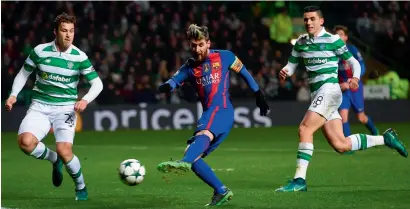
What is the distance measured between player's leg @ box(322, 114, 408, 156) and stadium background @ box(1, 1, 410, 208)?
3.98 meters

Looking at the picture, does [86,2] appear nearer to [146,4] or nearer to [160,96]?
[146,4]

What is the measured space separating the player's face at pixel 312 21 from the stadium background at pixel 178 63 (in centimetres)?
497

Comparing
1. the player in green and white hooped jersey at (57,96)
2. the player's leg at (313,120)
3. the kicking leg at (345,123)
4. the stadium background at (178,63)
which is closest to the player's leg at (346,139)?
the player's leg at (313,120)

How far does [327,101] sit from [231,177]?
2.28 meters

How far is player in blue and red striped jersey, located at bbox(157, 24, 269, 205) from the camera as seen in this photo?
29.6 ft

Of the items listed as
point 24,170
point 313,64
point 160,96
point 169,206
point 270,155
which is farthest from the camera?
point 160,96

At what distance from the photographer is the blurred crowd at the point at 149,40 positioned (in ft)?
75.9

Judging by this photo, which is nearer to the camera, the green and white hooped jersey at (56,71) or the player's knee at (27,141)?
the player's knee at (27,141)

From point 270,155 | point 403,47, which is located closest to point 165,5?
point 403,47

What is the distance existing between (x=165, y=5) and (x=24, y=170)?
12460mm

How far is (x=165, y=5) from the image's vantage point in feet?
84.2

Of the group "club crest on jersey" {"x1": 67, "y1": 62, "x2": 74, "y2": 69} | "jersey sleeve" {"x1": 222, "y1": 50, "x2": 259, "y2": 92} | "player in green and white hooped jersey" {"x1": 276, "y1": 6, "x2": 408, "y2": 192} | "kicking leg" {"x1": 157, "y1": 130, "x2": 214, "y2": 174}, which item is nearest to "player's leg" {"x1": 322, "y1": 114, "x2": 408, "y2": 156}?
"player in green and white hooped jersey" {"x1": 276, "y1": 6, "x2": 408, "y2": 192}

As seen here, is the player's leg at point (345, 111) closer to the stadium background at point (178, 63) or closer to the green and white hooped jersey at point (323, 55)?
the stadium background at point (178, 63)

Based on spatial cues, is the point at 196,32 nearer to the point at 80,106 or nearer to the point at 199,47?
the point at 199,47
